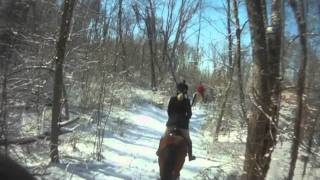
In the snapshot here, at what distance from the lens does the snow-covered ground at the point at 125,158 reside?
34.4 ft

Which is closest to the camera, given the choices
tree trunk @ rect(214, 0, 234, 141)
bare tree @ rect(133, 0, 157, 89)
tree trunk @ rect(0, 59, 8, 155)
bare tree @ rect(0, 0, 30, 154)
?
bare tree @ rect(0, 0, 30, 154)

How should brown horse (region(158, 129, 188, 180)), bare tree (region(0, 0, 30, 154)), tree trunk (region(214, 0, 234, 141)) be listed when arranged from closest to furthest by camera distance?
1. bare tree (region(0, 0, 30, 154))
2. brown horse (region(158, 129, 188, 180))
3. tree trunk (region(214, 0, 234, 141))

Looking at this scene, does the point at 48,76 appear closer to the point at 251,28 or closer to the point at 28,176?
the point at 251,28

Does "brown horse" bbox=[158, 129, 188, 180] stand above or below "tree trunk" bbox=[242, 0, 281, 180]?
below

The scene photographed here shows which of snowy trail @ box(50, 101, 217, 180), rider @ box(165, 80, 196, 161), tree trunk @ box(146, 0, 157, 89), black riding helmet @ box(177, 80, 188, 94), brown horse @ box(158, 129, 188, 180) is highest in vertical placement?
tree trunk @ box(146, 0, 157, 89)

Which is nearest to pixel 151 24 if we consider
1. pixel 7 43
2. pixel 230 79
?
pixel 230 79

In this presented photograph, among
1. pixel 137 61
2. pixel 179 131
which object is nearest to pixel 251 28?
pixel 179 131

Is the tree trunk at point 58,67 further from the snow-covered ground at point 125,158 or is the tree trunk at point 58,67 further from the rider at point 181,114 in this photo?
the rider at point 181,114

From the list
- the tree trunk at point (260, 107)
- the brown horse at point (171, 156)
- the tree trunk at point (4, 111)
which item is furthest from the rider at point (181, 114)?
the tree trunk at point (4, 111)

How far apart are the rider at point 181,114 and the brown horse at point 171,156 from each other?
35 cm

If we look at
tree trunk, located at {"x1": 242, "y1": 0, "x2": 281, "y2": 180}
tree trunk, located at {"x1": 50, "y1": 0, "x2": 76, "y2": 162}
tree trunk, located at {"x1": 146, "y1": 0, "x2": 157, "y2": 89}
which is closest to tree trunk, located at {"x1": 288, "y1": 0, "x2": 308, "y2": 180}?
tree trunk, located at {"x1": 242, "y1": 0, "x2": 281, "y2": 180}

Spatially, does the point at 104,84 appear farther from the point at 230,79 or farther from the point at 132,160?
the point at 230,79

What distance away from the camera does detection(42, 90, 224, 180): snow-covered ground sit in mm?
10477

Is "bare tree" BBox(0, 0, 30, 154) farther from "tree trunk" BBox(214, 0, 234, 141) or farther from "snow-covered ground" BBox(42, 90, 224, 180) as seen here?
"tree trunk" BBox(214, 0, 234, 141)
